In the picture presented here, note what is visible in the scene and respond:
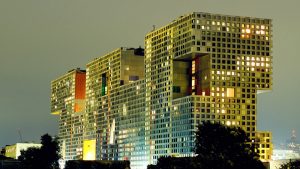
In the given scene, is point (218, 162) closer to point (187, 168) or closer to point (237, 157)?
point (237, 157)

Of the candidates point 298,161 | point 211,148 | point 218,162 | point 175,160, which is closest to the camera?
point 298,161

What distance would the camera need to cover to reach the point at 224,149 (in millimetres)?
121312

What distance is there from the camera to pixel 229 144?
121688 millimetres

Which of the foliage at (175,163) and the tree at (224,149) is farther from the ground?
the tree at (224,149)

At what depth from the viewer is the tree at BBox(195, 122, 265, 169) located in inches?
4567

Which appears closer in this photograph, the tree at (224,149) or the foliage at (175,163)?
the tree at (224,149)

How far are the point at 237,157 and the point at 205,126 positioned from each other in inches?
516

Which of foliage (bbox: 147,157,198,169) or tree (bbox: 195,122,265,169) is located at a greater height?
tree (bbox: 195,122,265,169)

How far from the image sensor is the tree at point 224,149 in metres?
116

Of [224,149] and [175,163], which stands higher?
[224,149]

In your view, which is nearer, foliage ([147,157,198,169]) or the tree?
the tree

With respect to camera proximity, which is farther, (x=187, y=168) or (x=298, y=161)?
(x=187, y=168)

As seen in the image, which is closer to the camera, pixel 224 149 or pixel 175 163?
pixel 224 149

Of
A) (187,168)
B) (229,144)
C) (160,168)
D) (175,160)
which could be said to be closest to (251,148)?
(229,144)
